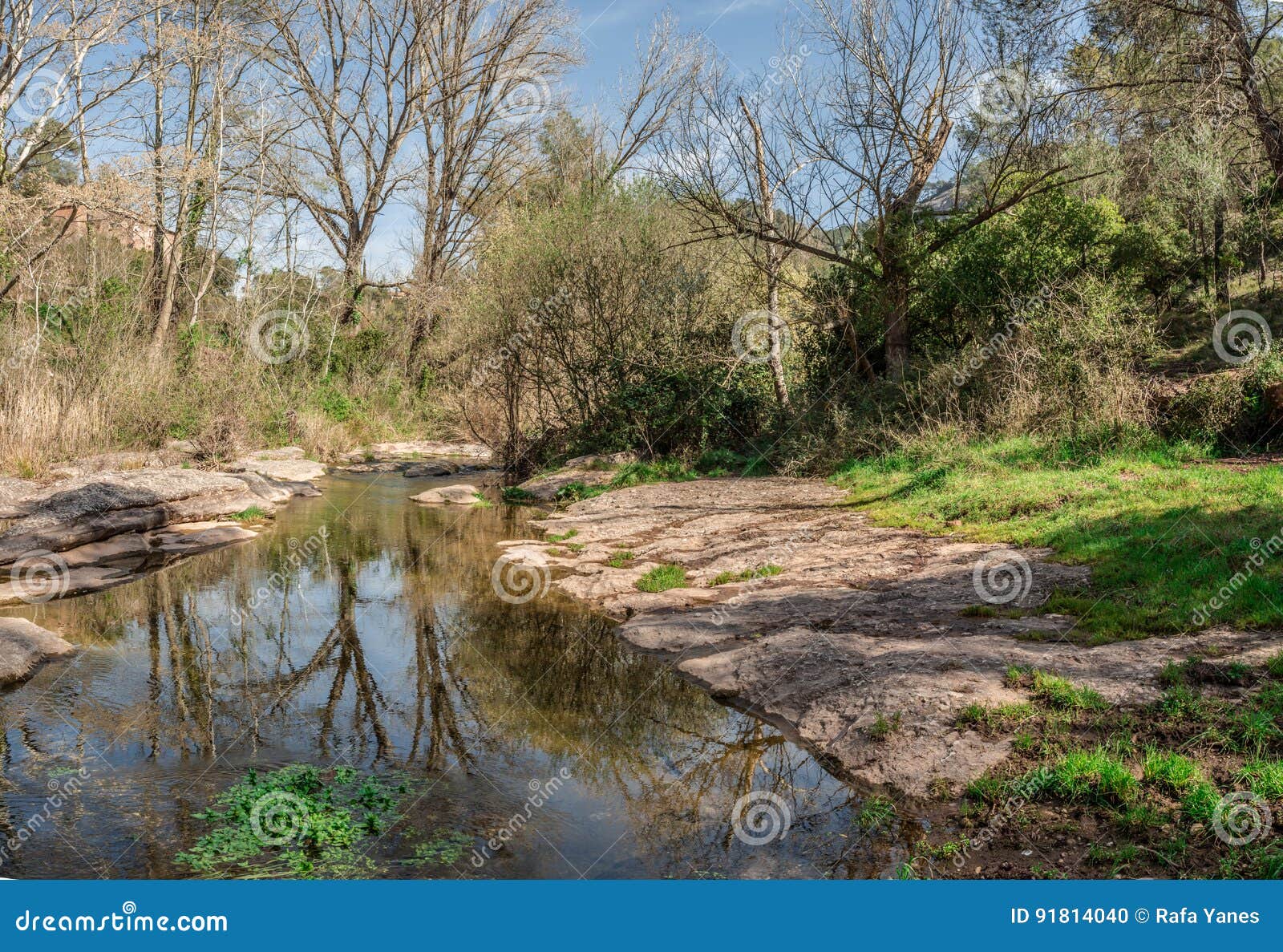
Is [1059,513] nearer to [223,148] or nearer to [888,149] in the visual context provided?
[888,149]

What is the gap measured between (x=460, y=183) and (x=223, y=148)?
862 centimetres

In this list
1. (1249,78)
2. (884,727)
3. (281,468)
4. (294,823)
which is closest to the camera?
(294,823)

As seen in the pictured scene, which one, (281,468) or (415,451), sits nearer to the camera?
(281,468)

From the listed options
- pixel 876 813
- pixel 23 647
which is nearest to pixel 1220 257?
pixel 876 813

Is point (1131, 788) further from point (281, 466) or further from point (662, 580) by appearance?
point (281, 466)

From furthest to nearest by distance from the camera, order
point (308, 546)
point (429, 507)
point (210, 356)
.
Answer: point (210, 356), point (429, 507), point (308, 546)

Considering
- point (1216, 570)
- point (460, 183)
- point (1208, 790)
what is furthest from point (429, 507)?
point (460, 183)

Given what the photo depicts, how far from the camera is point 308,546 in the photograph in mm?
11789
